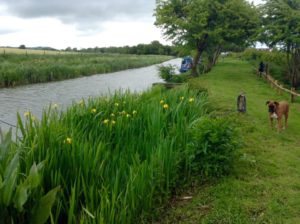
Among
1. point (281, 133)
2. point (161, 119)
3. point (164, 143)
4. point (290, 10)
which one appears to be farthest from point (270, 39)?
point (164, 143)

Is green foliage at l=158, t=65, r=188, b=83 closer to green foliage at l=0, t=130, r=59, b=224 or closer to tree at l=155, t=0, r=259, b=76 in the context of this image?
tree at l=155, t=0, r=259, b=76

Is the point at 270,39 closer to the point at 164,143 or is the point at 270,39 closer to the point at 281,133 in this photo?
the point at 281,133

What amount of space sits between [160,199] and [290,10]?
51.2 feet

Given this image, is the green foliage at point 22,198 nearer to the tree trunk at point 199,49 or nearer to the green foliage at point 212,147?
the green foliage at point 212,147

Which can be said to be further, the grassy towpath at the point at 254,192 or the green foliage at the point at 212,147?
the green foliage at the point at 212,147

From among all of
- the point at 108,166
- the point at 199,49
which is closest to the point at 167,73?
the point at 199,49

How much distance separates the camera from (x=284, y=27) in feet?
55.4

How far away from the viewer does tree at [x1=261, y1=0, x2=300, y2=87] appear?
16.7 metres

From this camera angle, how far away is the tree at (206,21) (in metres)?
21.5

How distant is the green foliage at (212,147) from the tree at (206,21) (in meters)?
17.2

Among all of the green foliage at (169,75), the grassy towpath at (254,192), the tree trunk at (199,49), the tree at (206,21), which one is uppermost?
the tree at (206,21)

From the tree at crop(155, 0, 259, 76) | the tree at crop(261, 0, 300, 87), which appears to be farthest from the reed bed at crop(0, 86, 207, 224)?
the tree at crop(155, 0, 259, 76)

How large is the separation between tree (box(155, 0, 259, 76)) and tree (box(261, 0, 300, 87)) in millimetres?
2230

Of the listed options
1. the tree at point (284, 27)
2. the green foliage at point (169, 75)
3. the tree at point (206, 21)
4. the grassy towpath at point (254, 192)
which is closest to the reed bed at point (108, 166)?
the grassy towpath at point (254, 192)
